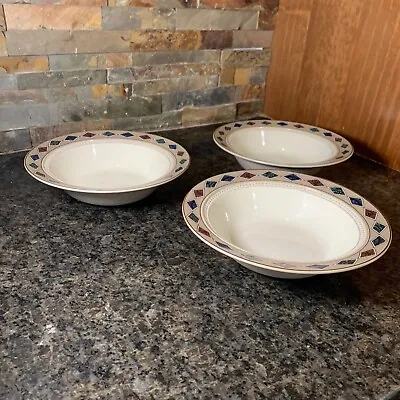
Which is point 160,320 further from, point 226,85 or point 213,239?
point 226,85

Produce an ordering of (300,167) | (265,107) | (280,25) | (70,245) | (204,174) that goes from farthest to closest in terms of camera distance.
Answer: (265,107) < (280,25) < (204,174) < (300,167) < (70,245)

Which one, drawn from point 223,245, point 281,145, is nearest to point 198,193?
point 223,245

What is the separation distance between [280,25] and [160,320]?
896mm

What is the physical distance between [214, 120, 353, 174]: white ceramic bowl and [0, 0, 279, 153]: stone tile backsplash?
0.68ft

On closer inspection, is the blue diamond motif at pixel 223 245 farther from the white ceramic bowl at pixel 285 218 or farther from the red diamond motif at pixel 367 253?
the red diamond motif at pixel 367 253

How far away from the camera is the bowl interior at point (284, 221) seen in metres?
0.63

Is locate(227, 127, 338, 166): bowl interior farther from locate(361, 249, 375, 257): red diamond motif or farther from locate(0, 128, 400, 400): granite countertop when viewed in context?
locate(361, 249, 375, 257): red diamond motif

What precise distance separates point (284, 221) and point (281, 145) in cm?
32

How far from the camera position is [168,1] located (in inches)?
37.8

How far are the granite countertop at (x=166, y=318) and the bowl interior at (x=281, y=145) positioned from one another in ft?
0.94

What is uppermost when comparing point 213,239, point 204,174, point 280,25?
point 280,25

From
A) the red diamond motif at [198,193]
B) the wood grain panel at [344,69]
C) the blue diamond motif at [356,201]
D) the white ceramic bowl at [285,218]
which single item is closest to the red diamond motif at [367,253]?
the white ceramic bowl at [285,218]

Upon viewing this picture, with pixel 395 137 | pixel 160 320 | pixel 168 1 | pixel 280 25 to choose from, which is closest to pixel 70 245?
pixel 160 320

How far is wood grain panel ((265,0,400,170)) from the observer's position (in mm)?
908
